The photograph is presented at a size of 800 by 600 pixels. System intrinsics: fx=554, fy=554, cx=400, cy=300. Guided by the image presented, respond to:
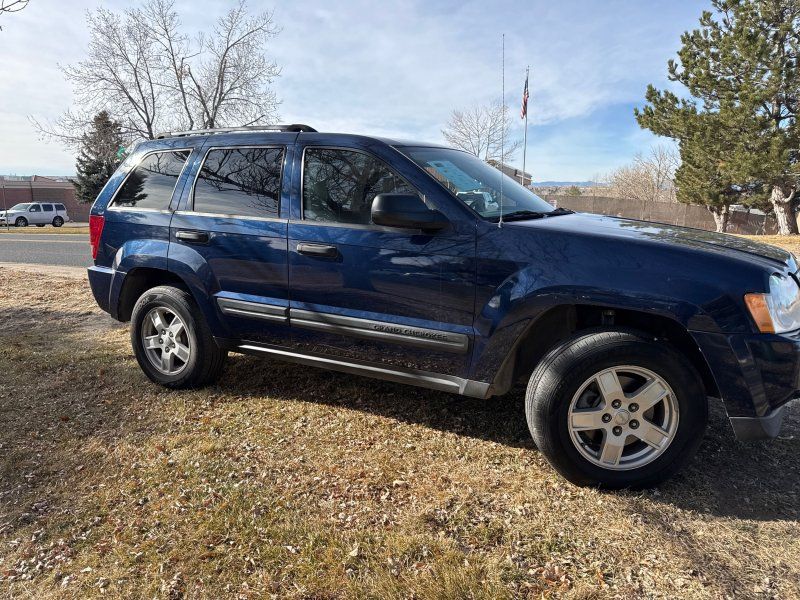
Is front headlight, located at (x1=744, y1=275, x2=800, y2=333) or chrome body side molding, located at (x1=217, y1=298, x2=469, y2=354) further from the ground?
front headlight, located at (x1=744, y1=275, x2=800, y2=333)

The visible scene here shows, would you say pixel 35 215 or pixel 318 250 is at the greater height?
pixel 35 215

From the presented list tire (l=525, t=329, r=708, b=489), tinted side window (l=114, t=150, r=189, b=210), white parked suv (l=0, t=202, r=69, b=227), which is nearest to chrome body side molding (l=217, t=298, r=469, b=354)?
tire (l=525, t=329, r=708, b=489)

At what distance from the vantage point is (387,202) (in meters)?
3.02

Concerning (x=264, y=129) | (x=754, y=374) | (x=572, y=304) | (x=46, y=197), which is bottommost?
(x=754, y=374)

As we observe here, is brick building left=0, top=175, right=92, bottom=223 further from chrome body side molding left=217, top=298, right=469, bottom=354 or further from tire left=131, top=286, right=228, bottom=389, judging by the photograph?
chrome body side molding left=217, top=298, right=469, bottom=354

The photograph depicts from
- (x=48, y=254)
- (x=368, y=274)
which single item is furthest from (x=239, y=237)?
(x=48, y=254)

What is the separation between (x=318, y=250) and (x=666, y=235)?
1994 mm

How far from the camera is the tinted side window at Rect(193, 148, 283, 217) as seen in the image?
371cm

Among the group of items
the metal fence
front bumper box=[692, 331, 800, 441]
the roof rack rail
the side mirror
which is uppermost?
the metal fence

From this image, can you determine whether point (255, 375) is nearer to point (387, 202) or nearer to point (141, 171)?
point (141, 171)

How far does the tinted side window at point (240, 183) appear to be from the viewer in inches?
146

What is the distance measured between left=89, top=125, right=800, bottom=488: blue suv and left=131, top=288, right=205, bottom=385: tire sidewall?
15 mm

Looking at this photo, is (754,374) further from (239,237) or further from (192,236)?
(192,236)

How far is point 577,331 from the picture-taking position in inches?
117
